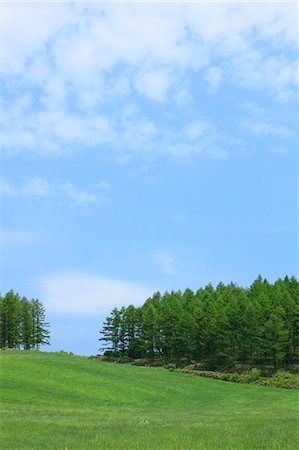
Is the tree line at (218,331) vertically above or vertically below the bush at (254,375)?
above

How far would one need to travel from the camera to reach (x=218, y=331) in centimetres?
9706

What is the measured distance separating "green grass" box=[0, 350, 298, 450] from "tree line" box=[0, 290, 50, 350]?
72.1m

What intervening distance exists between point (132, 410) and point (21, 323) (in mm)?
108774

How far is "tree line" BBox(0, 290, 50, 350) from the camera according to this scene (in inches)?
5507

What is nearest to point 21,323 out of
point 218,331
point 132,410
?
point 218,331

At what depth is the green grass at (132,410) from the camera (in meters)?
19.5

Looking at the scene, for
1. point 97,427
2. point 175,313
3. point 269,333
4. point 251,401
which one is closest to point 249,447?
point 97,427

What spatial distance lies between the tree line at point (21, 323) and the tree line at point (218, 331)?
30106mm

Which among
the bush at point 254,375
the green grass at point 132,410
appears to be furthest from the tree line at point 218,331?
the green grass at point 132,410

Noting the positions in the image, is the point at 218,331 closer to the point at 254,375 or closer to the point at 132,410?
the point at 254,375

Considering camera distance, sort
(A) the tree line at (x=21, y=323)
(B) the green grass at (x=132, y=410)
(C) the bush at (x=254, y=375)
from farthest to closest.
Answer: (A) the tree line at (x=21, y=323) < (C) the bush at (x=254, y=375) < (B) the green grass at (x=132, y=410)

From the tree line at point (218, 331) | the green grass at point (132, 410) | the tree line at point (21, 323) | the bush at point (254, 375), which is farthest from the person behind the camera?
the tree line at point (21, 323)

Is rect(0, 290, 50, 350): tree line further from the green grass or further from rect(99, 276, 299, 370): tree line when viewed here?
the green grass

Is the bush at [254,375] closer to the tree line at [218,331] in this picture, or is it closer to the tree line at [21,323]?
the tree line at [218,331]
